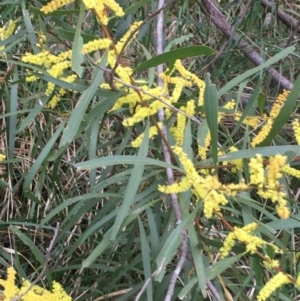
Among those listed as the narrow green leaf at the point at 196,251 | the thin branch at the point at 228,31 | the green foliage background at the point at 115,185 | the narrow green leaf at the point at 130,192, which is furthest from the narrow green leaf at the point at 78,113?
the thin branch at the point at 228,31

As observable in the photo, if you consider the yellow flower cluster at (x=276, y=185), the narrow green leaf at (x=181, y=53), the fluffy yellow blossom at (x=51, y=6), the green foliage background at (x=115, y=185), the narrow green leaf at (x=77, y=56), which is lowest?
the green foliage background at (x=115, y=185)

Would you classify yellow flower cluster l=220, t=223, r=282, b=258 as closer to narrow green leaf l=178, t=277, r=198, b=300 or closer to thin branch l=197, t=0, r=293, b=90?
narrow green leaf l=178, t=277, r=198, b=300

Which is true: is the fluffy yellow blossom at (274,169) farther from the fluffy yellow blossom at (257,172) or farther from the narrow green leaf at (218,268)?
the narrow green leaf at (218,268)

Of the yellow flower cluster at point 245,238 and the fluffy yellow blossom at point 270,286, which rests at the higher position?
the yellow flower cluster at point 245,238

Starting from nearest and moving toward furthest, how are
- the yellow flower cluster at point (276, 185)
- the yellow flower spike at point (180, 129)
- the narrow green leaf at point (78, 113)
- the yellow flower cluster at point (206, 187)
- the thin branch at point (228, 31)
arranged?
the yellow flower cluster at point (276, 185) < the yellow flower cluster at point (206, 187) < the narrow green leaf at point (78, 113) < the yellow flower spike at point (180, 129) < the thin branch at point (228, 31)

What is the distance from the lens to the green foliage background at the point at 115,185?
2.29ft

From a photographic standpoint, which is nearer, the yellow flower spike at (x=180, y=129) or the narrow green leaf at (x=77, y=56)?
the narrow green leaf at (x=77, y=56)

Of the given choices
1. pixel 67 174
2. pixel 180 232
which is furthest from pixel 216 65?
pixel 180 232

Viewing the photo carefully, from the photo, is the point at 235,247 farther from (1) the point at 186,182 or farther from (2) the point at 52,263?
(2) the point at 52,263

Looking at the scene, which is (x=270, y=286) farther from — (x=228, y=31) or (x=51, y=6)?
(x=228, y=31)

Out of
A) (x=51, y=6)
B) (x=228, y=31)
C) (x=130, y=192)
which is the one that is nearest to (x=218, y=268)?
(x=130, y=192)

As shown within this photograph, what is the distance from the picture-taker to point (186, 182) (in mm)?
622

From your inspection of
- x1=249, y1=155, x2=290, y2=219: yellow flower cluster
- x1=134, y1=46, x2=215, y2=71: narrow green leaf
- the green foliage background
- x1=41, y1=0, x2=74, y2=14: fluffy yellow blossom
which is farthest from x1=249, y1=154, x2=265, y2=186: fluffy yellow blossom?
x1=41, y1=0, x2=74, y2=14: fluffy yellow blossom

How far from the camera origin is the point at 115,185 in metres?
1.06
